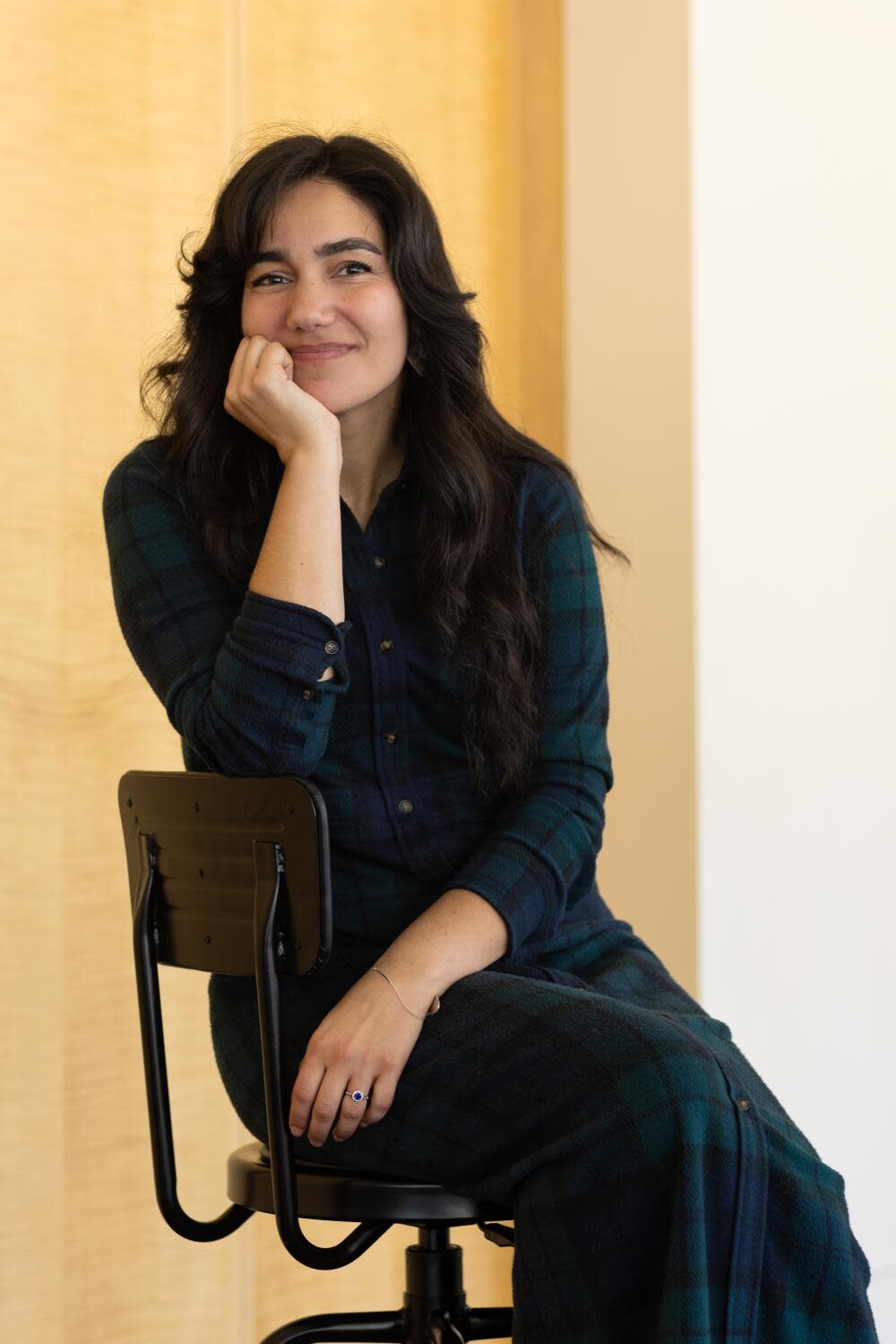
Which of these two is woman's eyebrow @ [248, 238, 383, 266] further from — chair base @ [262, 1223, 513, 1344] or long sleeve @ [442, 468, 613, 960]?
chair base @ [262, 1223, 513, 1344]

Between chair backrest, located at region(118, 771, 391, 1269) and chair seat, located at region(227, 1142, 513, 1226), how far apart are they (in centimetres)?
2

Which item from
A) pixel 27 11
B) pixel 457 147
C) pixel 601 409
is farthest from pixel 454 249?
pixel 27 11

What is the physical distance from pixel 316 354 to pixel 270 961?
663mm

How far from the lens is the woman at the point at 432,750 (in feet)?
4.06

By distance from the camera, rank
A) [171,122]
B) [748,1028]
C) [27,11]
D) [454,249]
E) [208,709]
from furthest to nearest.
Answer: [454,249]
[748,1028]
[171,122]
[27,11]
[208,709]

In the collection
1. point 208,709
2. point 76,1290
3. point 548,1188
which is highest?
point 208,709

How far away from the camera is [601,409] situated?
2.46 metres

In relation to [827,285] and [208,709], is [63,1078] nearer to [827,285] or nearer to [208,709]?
[208,709]

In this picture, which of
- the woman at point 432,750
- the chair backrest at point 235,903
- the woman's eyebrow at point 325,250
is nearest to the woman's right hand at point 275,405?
the woman at point 432,750

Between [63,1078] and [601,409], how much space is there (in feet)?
4.01

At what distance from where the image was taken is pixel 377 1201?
1328 mm

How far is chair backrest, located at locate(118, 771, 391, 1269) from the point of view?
1271 mm

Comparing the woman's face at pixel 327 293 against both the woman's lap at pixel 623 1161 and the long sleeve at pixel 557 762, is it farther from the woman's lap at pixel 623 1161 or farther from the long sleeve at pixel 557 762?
the woman's lap at pixel 623 1161

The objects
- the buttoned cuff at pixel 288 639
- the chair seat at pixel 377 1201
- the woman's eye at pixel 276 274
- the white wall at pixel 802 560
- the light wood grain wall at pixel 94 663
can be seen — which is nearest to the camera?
the chair seat at pixel 377 1201
